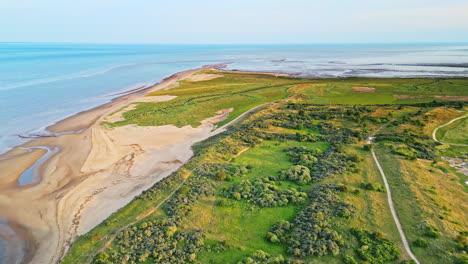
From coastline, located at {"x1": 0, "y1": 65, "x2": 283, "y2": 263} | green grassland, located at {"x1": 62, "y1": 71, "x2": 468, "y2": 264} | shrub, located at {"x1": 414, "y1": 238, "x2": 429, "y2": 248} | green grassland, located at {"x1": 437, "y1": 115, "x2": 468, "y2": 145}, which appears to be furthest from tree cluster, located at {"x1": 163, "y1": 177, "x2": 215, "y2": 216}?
green grassland, located at {"x1": 437, "y1": 115, "x2": 468, "y2": 145}

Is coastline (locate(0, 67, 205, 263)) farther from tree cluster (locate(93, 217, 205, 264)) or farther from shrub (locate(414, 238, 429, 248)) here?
shrub (locate(414, 238, 429, 248))

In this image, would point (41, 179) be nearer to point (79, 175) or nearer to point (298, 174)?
point (79, 175)

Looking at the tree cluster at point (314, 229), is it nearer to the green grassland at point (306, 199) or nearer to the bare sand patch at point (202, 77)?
the green grassland at point (306, 199)

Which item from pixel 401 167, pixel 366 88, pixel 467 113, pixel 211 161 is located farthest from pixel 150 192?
pixel 366 88

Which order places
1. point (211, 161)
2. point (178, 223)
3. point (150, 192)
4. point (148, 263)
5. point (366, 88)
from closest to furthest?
point (148, 263) → point (178, 223) → point (150, 192) → point (211, 161) → point (366, 88)

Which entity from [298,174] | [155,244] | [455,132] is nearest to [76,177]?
[155,244]

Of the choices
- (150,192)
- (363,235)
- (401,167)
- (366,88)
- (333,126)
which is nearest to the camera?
(363,235)

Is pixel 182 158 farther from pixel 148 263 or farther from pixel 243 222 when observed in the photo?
pixel 148 263
